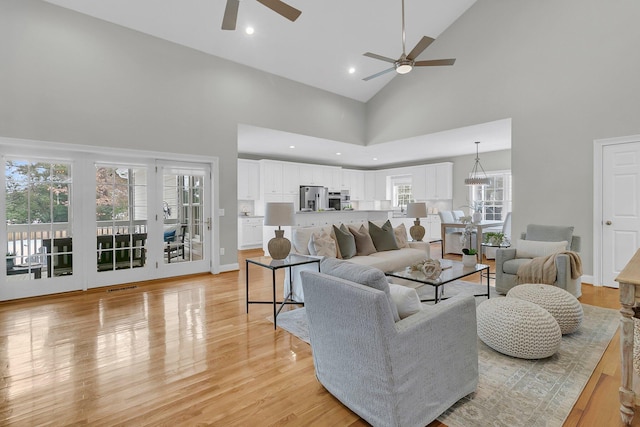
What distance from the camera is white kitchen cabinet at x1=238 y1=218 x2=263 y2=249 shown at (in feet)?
27.3

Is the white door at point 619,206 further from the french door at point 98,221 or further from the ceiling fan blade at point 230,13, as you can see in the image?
the french door at point 98,221

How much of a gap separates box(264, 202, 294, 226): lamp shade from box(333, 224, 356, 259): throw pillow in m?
0.80

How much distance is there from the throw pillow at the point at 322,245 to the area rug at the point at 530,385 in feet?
3.73

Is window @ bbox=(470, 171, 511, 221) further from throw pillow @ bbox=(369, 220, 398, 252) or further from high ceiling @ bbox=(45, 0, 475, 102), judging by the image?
throw pillow @ bbox=(369, 220, 398, 252)

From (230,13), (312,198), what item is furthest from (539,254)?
(312,198)

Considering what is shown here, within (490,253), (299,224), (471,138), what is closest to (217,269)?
(299,224)

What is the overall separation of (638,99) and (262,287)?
219 inches

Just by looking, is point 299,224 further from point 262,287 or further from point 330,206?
point 262,287

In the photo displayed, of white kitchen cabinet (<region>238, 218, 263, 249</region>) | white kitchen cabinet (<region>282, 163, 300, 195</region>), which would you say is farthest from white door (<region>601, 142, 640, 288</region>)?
white kitchen cabinet (<region>238, 218, 263, 249</region>)

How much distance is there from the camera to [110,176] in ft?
15.4

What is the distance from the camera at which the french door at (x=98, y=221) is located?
4.08 m

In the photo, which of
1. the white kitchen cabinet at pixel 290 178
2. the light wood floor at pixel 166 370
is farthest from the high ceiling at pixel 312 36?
the light wood floor at pixel 166 370

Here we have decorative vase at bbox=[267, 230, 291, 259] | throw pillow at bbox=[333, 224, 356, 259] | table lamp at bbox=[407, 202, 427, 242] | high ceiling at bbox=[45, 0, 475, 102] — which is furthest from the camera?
table lamp at bbox=[407, 202, 427, 242]

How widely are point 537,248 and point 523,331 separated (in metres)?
2.17
